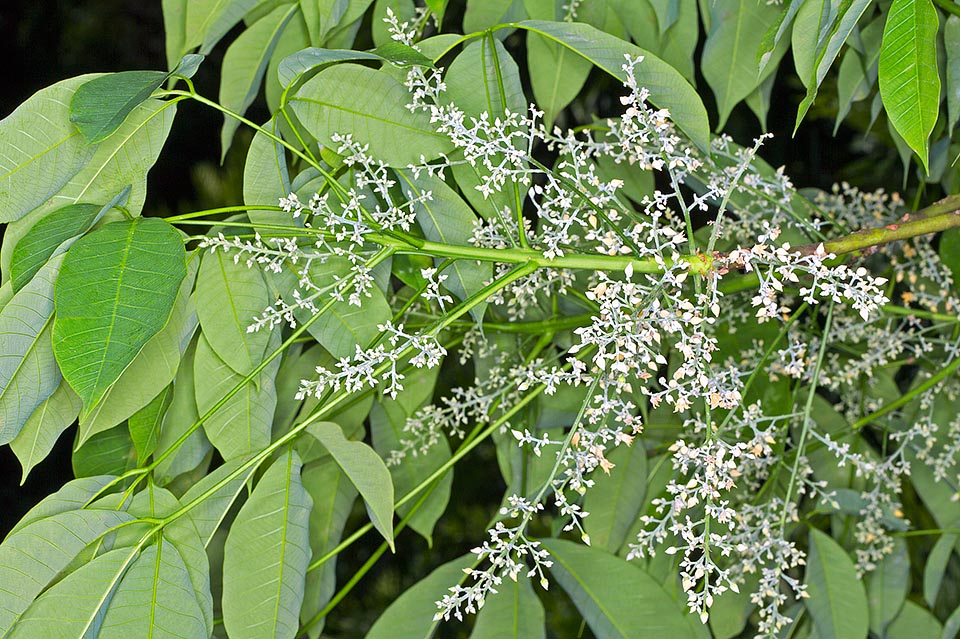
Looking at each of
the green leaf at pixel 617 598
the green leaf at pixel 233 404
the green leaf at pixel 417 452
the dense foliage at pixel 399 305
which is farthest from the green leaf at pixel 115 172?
the green leaf at pixel 617 598

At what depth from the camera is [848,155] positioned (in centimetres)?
170

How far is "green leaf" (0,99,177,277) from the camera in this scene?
0.59m

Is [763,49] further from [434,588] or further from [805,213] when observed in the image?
[434,588]

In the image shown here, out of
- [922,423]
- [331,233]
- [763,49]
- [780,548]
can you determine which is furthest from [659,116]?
[922,423]

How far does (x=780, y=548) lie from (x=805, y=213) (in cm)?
34

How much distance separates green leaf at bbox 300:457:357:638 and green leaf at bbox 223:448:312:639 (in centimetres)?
20

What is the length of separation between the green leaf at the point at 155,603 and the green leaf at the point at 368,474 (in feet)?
0.39

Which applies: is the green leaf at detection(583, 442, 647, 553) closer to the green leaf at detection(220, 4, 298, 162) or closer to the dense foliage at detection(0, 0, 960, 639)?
the dense foliage at detection(0, 0, 960, 639)

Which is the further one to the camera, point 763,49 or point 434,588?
point 434,588

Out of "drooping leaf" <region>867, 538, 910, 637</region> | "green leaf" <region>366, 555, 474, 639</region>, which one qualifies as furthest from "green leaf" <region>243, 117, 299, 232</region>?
"drooping leaf" <region>867, 538, 910, 637</region>

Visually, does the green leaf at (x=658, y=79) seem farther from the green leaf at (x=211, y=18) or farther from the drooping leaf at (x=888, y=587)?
the drooping leaf at (x=888, y=587)

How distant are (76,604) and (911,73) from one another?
590mm

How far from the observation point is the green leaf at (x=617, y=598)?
70 centimetres

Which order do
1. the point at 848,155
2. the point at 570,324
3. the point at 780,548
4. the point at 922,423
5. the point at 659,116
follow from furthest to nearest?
the point at 848,155 < the point at 922,423 < the point at 570,324 < the point at 780,548 < the point at 659,116
